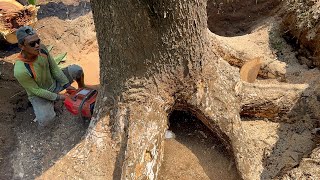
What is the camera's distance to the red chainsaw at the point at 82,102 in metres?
3.13

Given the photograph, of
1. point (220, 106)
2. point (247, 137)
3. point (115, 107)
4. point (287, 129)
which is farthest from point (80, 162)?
point (287, 129)

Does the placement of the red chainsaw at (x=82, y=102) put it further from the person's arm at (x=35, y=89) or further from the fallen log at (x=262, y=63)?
the fallen log at (x=262, y=63)

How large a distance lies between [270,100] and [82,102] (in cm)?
181

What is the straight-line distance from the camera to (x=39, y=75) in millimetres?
3297

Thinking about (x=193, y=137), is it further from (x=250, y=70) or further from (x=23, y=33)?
(x=23, y=33)

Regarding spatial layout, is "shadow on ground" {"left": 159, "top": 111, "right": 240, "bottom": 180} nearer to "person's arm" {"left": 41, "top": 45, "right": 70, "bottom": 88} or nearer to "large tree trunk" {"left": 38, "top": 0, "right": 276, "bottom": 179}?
"large tree trunk" {"left": 38, "top": 0, "right": 276, "bottom": 179}

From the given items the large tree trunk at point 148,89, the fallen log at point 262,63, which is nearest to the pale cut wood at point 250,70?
the fallen log at point 262,63

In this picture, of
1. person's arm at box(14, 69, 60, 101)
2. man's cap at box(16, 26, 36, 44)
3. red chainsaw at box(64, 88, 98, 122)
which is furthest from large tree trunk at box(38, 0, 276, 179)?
man's cap at box(16, 26, 36, 44)

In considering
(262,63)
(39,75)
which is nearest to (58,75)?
(39,75)

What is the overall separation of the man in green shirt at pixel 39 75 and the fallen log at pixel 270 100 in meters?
1.75

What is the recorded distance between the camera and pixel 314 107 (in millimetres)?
3266

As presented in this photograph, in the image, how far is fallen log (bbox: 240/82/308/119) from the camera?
3361 mm

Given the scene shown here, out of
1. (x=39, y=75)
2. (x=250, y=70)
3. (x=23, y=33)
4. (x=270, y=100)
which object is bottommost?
(x=270, y=100)

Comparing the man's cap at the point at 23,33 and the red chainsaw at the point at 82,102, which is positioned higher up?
the man's cap at the point at 23,33
